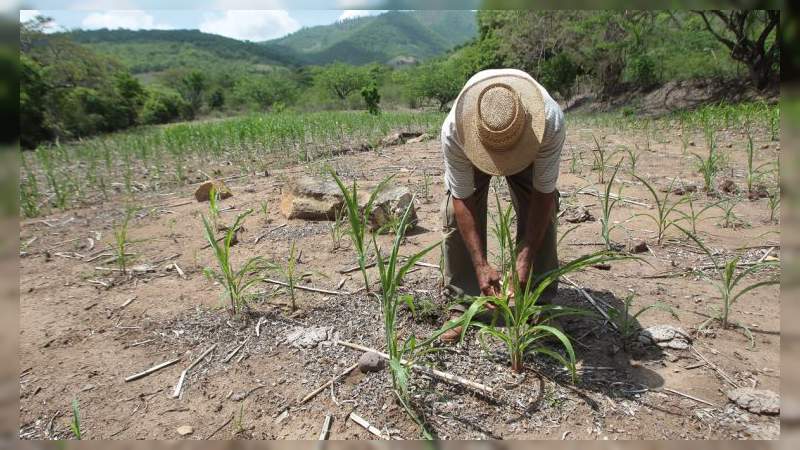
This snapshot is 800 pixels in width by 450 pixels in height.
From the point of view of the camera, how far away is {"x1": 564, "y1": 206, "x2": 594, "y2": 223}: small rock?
317 cm

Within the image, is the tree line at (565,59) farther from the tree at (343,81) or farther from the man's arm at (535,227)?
the tree at (343,81)

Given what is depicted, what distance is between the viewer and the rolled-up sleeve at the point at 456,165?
184 cm

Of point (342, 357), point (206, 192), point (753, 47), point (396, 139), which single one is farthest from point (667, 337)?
point (753, 47)

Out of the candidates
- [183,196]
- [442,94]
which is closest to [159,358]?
[183,196]

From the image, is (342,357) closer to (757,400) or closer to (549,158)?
(549,158)

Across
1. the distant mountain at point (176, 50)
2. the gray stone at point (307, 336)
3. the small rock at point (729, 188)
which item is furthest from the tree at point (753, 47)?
the distant mountain at point (176, 50)

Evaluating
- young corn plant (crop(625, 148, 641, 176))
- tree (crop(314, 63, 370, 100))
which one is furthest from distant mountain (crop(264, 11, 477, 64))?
young corn plant (crop(625, 148, 641, 176))

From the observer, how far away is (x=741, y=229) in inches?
112

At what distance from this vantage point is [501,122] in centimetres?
155

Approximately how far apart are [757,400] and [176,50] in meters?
111

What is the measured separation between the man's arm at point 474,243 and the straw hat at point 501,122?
0.25 meters

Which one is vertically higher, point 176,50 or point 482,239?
point 176,50

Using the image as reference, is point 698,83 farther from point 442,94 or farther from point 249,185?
point 442,94

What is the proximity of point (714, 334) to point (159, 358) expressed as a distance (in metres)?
2.36
